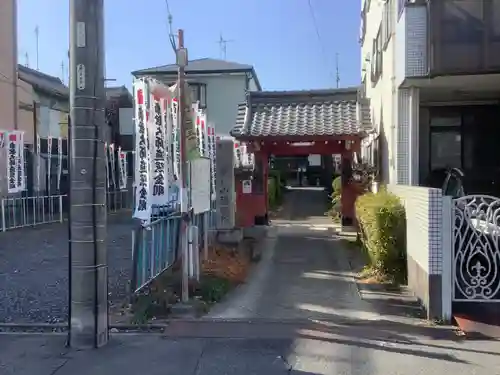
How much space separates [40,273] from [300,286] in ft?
15.5

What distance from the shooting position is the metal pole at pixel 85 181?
18.6ft

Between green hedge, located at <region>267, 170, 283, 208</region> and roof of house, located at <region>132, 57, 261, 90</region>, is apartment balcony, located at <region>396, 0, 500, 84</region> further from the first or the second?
roof of house, located at <region>132, 57, 261, 90</region>

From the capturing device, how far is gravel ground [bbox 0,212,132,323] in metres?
7.25

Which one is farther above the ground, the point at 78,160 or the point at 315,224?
the point at 78,160

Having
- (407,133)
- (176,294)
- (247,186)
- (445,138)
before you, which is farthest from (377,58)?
(176,294)

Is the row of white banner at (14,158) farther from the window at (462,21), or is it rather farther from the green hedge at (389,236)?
the window at (462,21)

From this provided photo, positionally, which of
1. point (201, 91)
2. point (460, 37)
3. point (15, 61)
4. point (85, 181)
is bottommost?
point (85, 181)

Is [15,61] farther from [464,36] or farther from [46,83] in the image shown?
[464,36]

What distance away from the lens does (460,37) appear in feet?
29.1

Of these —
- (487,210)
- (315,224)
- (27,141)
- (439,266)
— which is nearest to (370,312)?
(439,266)

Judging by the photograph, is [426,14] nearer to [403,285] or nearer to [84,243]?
[403,285]

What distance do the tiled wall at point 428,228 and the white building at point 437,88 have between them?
2.85 metres

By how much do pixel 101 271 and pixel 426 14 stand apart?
6897 mm

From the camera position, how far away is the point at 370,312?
7062 mm
